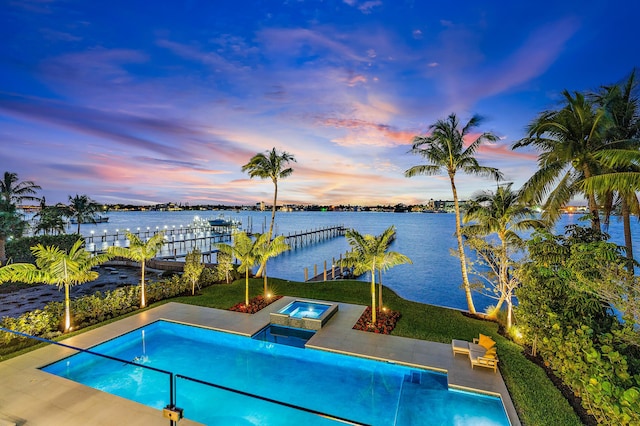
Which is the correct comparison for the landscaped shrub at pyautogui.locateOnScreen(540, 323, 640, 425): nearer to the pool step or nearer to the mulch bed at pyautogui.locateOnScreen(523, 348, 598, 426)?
the mulch bed at pyautogui.locateOnScreen(523, 348, 598, 426)

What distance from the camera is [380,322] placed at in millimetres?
11633

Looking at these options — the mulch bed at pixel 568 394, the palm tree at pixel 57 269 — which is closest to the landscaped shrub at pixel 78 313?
the palm tree at pixel 57 269

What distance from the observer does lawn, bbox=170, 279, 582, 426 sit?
22.1 feet

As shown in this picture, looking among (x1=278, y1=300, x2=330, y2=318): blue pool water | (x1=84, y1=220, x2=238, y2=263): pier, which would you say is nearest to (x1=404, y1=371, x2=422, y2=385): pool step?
(x1=278, y1=300, x2=330, y2=318): blue pool water

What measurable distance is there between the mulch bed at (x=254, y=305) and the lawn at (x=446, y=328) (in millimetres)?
743

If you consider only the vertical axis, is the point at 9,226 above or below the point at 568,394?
above

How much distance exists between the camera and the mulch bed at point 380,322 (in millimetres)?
11085

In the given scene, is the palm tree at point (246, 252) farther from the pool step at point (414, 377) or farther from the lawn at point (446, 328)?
the pool step at point (414, 377)

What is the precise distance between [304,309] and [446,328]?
20.8 ft

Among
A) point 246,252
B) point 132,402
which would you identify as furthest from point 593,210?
point 132,402

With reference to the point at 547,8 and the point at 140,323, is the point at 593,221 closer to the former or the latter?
the point at 547,8

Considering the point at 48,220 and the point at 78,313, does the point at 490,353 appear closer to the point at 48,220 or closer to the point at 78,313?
the point at 78,313

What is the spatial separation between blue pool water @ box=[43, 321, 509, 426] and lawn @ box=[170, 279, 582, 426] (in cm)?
100

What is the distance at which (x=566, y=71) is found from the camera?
1412cm
